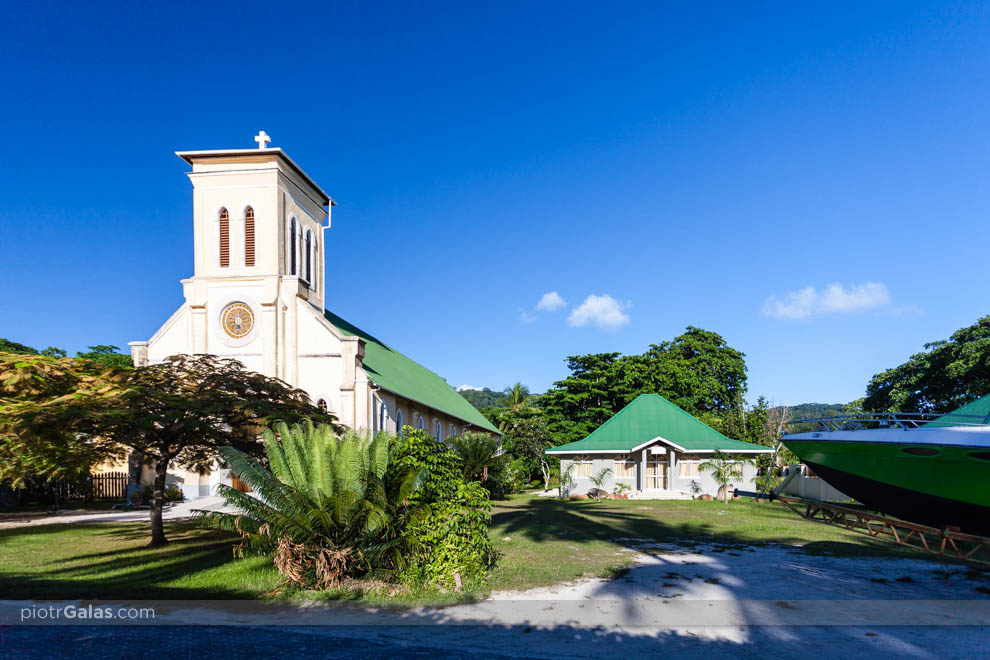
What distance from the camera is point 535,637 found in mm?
7730

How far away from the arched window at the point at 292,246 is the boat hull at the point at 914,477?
24491 mm

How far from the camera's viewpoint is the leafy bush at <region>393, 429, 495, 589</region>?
9938 mm

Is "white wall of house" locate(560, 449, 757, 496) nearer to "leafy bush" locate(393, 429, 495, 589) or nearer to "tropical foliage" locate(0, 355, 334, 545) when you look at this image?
"tropical foliage" locate(0, 355, 334, 545)

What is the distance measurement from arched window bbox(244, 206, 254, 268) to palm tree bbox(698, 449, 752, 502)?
23637 millimetres

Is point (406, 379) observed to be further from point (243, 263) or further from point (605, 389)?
point (605, 389)

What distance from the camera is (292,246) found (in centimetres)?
2941

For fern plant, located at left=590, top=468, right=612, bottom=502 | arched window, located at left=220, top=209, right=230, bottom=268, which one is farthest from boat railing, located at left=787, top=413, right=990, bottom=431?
arched window, located at left=220, top=209, right=230, bottom=268

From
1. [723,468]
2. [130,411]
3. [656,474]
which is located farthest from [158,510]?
[723,468]

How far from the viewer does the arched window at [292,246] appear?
95.6 ft

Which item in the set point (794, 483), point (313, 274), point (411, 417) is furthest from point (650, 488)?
point (313, 274)

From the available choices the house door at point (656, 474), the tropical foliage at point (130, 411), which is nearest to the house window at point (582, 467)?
the house door at point (656, 474)

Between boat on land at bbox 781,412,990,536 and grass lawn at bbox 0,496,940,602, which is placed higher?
boat on land at bbox 781,412,990,536

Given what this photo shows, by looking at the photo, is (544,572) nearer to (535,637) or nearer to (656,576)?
(656,576)

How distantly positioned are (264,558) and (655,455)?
23.2 m
